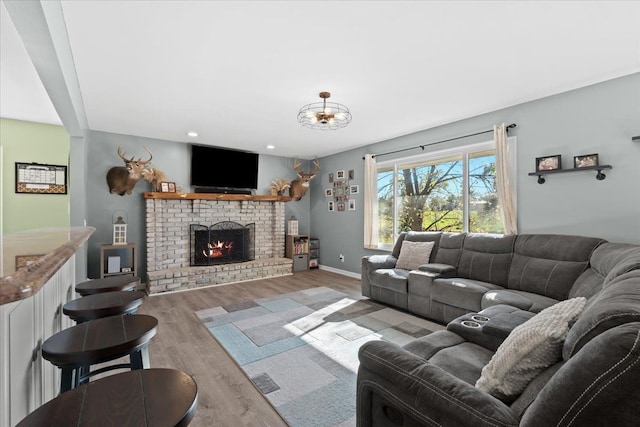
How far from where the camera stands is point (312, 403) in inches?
78.3

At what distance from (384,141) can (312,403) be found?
426cm

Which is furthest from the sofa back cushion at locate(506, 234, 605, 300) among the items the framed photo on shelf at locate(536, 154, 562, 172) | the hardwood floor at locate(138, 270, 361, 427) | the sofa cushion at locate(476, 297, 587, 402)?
the hardwood floor at locate(138, 270, 361, 427)

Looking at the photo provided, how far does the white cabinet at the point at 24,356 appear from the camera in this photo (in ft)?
2.76

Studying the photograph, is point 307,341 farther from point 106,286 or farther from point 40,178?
point 40,178

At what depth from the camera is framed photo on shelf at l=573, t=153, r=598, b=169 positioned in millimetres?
2912

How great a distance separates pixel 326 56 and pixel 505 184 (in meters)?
2.60

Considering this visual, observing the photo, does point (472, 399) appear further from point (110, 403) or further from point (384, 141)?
point (384, 141)

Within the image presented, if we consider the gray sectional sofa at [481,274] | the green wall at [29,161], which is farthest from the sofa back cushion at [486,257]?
the green wall at [29,161]

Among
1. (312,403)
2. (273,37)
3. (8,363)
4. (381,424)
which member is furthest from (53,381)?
(273,37)

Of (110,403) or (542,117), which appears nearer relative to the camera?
(110,403)

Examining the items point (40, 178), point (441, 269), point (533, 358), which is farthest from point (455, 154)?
point (40, 178)

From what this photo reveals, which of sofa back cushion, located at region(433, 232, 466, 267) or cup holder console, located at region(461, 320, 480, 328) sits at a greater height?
sofa back cushion, located at region(433, 232, 466, 267)

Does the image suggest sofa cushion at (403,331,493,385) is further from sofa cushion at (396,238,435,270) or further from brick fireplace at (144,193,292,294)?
brick fireplace at (144,193,292,294)

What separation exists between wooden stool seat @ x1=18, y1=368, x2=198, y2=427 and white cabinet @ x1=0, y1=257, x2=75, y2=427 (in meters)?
0.15
